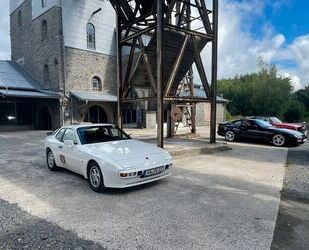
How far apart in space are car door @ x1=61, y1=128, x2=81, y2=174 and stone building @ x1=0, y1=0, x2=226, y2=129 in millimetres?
14869

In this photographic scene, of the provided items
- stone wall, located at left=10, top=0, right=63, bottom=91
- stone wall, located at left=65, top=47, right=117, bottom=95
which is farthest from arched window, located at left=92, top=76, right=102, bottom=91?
stone wall, located at left=10, top=0, right=63, bottom=91

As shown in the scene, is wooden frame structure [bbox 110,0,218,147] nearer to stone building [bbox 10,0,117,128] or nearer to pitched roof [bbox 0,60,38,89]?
stone building [bbox 10,0,117,128]

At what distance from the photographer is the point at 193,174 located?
7137 mm

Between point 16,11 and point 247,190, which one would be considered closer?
point 247,190

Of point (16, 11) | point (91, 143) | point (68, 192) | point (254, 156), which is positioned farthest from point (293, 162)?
point (16, 11)

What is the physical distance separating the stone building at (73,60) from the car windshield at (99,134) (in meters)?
14.9

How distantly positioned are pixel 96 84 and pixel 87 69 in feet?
5.35

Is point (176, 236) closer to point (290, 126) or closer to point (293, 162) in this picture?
point (293, 162)

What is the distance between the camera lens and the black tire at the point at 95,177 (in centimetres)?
554

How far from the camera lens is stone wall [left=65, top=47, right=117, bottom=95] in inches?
900

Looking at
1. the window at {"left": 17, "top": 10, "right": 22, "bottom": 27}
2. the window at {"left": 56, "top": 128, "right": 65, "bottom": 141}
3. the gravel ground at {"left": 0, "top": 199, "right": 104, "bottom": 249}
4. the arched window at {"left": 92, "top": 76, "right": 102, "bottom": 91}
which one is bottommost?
the gravel ground at {"left": 0, "top": 199, "right": 104, "bottom": 249}

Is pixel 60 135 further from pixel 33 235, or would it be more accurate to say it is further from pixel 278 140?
pixel 278 140

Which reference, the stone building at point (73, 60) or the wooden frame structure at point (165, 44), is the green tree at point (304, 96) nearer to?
the stone building at point (73, 60)

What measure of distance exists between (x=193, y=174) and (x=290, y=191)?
7.38 ft
